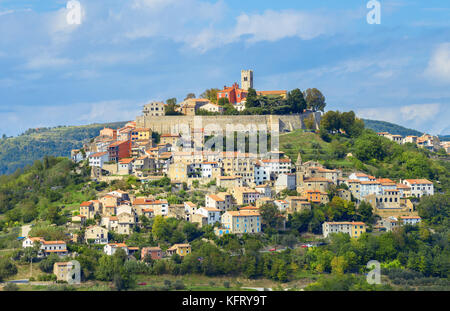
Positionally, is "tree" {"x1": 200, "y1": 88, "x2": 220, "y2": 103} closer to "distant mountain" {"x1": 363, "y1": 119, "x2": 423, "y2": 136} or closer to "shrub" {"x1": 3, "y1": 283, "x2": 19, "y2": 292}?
"shrub" {"x1": 3, "y1": 283, "x2": 19, "y2": 292}

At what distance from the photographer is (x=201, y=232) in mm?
47219

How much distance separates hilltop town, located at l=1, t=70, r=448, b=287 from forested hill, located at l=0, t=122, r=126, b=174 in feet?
205

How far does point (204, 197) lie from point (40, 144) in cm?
8636

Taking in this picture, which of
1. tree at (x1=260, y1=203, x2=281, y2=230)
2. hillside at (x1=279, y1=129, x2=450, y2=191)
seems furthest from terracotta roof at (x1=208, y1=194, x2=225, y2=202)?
hillside at (x1=279, y1=129, x2=450, y2=191)

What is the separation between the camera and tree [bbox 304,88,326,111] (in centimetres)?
6962

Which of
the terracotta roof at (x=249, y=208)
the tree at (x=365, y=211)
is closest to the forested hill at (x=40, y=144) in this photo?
the terracotta roof at (x=249, y=208)

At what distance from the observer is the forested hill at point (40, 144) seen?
122 meters

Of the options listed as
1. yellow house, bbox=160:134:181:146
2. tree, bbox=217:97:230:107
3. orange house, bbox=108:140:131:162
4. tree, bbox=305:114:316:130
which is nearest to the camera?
orange house, bbox=108:140:131:162

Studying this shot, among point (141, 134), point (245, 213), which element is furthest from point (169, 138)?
point (245, 213)

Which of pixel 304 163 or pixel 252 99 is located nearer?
pixel 304 163

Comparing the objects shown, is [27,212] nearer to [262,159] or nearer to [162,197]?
[162,197]

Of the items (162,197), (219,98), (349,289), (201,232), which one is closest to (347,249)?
(349,289)

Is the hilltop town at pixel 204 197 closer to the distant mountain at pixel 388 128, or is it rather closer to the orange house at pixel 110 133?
the orange house at pixel 110 133
